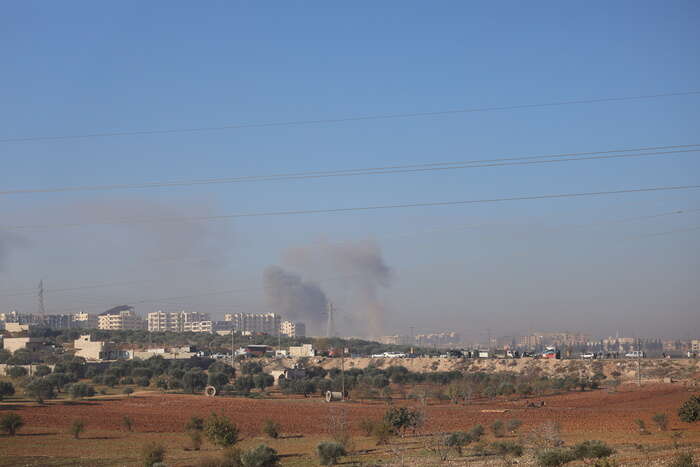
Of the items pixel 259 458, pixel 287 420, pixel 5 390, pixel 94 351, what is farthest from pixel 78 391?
pixel 94 351

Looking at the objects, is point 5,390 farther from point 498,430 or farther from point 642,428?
point 642,428

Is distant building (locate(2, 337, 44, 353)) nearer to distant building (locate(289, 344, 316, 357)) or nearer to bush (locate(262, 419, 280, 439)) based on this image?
distant building (locate(289, 344, 316, 357))

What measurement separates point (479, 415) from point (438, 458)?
95.5ft

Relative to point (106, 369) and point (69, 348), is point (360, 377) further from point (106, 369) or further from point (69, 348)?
point (69, 348)

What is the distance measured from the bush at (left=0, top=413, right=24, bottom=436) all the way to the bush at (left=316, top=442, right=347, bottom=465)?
72.4 feet

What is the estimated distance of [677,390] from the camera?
7800cm

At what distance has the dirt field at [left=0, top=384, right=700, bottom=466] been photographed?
117ft

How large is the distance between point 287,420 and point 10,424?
739 inches

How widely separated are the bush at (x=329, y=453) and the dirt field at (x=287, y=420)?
766 mm

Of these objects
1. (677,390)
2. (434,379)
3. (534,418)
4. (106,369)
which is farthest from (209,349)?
(534,418)

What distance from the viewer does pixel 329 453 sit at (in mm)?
31766

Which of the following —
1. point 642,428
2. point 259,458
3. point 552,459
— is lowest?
point 642,428

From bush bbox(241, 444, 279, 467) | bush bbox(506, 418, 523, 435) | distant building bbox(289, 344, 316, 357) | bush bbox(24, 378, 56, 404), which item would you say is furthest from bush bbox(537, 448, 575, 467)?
distant building bbox(289, 344, 316, 357)

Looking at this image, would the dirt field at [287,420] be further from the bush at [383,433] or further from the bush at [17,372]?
the bush at [17,372]
